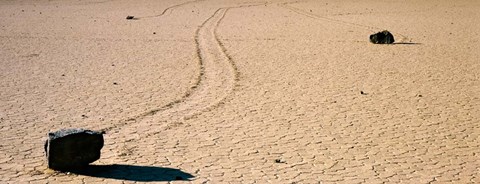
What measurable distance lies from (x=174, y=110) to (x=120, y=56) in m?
5.72

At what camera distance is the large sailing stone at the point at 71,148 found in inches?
263

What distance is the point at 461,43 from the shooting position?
1811cm

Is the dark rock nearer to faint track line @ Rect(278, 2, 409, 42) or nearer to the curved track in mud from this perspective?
faint track line @ Rect(278, 2, 409, 42)

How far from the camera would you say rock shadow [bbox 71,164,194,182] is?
6703mm

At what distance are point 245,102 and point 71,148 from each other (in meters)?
4.06

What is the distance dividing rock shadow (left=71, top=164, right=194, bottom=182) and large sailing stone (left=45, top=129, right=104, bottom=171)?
11cm

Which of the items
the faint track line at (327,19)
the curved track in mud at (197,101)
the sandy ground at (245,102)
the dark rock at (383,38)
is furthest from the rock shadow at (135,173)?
the faint track line at (327,19)

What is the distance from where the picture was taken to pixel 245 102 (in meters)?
10.5

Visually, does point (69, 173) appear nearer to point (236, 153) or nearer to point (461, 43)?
point (236, 153)

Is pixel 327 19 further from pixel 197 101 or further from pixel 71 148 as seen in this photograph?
pixel 71 148

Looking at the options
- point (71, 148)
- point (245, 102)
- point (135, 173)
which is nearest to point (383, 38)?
point (245, 102)

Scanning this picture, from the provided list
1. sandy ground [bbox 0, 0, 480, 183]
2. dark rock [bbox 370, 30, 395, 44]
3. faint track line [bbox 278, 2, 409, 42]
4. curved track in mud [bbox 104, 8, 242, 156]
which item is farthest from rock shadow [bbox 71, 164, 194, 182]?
faint track line [bbox 278, 2, 409, 42]

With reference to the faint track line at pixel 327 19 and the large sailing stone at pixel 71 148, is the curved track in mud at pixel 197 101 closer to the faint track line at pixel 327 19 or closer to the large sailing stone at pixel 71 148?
the large sailing stone at pixel 71 148

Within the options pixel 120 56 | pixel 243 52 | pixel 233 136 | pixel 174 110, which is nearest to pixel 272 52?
pixel 243 52
